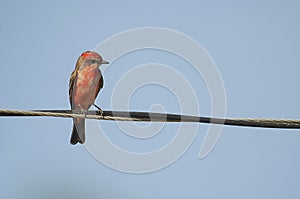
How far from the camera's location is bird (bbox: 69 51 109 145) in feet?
22.5

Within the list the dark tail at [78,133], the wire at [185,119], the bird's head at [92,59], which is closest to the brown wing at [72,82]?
the bird's head at [92,59]

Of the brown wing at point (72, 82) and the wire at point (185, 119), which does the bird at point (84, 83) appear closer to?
the brown wing at point (72, 82)

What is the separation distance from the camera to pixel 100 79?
7.14 metres

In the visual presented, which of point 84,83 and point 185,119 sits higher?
point 84,83

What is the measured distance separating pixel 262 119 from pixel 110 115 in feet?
4.25

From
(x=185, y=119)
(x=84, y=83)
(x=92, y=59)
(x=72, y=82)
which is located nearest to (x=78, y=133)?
(x=84, y=83)

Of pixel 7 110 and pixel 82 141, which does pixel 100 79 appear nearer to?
pixel 82 141

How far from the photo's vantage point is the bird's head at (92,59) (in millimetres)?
6844

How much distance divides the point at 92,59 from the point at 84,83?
361 millimetres

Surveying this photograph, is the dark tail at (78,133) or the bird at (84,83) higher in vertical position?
the bird at (84,83)

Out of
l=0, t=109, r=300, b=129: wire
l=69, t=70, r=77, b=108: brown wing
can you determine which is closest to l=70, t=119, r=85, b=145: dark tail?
l=69, t=70, r=77, b=108: brown wing

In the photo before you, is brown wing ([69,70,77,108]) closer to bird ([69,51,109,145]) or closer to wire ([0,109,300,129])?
bird ([69,51,109,145])

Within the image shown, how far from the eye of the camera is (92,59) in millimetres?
6879

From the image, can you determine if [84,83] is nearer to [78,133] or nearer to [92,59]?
[92,59]
